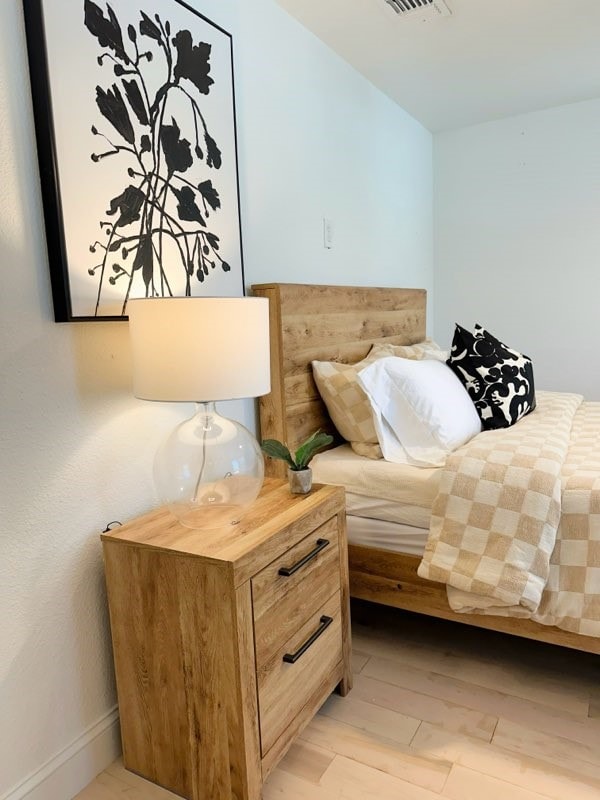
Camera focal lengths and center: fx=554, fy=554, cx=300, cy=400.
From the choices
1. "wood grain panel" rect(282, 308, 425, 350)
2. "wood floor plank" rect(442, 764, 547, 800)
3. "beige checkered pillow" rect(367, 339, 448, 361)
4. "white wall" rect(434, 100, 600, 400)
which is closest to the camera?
"wood floor plank" rect(442, 764, 547, 800)

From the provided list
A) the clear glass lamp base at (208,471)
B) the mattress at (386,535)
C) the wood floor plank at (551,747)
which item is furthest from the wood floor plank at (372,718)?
the clear glass lamp base at (208,471)

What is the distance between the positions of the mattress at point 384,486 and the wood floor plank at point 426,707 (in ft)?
1.64

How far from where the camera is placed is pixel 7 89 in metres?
1.19

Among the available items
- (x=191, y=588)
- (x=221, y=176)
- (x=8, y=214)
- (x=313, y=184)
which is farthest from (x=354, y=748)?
(x=313, y=184)

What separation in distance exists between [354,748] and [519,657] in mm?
691

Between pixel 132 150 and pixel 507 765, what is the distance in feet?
6.09

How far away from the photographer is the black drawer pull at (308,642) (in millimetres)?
1376

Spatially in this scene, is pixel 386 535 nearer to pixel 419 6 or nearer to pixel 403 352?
pixel 403 352

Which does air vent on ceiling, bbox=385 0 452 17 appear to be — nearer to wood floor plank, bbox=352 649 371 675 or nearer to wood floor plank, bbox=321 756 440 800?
wood floor plank, bbox=352 649 371 675

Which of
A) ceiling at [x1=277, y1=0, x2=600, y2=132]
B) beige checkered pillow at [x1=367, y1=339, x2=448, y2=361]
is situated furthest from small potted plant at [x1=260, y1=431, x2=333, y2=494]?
ceiling at [x1=277, y1=0, x2=600, y2=132]

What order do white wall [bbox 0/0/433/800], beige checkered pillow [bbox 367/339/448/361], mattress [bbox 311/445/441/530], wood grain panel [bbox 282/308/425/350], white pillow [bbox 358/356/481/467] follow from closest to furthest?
white wall [bbox 0/0/433/800] → mattress [bbox 311/445/441/530] → white pillow [bbox 358/356/481/467] → wood grain panel [bbox 282/308/425/350] → beige checkered pillow [bbox 367/339/448/361]

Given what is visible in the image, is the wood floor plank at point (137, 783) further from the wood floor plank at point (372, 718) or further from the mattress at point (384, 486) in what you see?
the mattress at point (384, 486)

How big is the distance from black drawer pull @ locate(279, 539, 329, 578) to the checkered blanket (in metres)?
0.36

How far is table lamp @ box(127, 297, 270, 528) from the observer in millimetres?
1253
